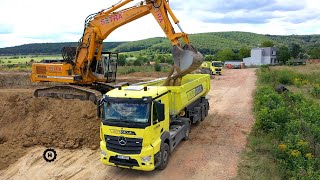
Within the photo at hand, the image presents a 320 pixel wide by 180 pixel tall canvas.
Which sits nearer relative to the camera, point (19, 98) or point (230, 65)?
point (19, 98)

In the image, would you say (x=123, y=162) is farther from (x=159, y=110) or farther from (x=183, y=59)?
(x=183, y=59)

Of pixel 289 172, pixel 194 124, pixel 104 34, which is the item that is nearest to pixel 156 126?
pixel 289 172

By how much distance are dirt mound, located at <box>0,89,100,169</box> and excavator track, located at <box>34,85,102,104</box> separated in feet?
3.62

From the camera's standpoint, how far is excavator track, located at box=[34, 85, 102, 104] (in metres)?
17.9

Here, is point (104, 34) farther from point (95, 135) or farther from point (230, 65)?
point (230, 65)

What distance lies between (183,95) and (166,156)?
2.99 meters

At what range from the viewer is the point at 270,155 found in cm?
1190

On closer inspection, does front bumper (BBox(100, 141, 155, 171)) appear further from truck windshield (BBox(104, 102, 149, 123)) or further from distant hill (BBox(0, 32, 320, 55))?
distant hill (BBox(0, 32, 320, 55))

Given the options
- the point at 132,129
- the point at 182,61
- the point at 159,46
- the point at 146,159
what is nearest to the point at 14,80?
the point at 182,61

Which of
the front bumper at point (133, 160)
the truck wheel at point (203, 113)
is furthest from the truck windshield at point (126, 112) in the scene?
the truck wheel at point (203, 113)

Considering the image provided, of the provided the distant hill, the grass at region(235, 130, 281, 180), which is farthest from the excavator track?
the grass at region(235, 130, 281, 180)

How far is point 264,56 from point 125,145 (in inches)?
3411

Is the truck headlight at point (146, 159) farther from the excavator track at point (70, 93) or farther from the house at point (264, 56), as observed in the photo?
the house at point (264, 56)

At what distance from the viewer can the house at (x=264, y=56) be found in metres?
89.2
